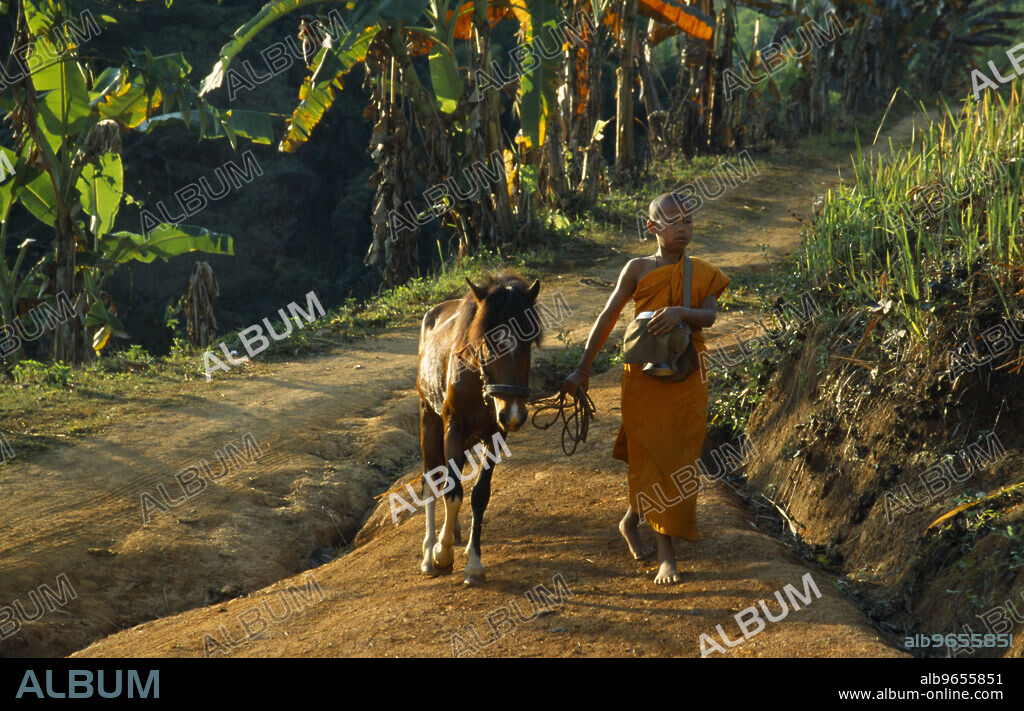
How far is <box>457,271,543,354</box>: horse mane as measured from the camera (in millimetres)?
4426

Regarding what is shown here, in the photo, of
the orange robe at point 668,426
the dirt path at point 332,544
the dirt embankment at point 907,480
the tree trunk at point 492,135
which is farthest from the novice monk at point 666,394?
the tree trunk at point 492,135

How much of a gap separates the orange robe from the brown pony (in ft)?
2.13

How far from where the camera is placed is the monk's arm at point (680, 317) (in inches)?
176

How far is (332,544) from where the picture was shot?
258 inches

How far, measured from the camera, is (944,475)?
458 cm

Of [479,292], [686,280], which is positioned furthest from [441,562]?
[686,280]

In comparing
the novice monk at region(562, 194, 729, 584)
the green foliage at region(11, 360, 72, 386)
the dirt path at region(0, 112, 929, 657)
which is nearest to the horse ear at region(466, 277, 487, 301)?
the novice monk at region(562, 194, 729, 584)

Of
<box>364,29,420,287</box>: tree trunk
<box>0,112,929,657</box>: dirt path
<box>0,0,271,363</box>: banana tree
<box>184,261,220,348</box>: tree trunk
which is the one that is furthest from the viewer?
<box>364,29,420,287</box>: tree trunk

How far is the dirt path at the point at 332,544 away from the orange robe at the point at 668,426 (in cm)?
39

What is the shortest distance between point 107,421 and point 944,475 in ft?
21.2

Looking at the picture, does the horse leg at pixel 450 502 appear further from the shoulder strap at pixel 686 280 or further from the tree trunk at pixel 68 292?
the tree trunk at pixel 68 292

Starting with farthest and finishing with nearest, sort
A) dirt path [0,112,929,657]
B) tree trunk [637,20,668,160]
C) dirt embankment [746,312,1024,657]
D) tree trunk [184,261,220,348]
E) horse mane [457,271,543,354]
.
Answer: tree trunk [637,20,668,160] → tree trunk [184,261,220,348] → horse mane [457,271,543,354] → dirt path [0,112,929,657] → dirt embankment [746,312,1024,657]

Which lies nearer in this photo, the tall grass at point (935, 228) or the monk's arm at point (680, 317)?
the monk's arm at point (680, 317)

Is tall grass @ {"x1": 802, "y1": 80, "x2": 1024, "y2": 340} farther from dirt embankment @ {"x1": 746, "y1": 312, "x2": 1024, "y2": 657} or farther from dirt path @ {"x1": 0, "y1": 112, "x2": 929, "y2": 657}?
dirt path @ {"x1": 0, "y1": 112, "x2": 929, "y2": 657}
